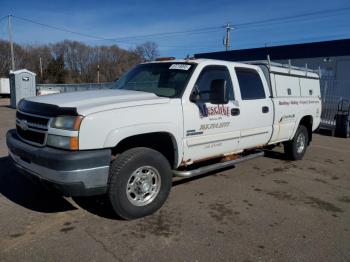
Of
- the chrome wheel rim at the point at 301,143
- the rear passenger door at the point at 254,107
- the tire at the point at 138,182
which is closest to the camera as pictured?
the tire at the point at 138,182

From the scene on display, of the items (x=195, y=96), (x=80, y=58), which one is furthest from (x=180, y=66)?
(x=80, y=58)

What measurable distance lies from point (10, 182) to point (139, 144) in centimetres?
240

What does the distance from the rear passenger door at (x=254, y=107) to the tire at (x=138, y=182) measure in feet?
5.69

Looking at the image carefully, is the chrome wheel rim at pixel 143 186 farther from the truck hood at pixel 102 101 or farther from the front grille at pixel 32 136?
the front grille at pixel 32 136

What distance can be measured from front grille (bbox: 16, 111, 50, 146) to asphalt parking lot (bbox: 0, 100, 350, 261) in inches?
37.3

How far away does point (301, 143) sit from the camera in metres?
7.60

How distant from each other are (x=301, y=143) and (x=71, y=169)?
5740 mm

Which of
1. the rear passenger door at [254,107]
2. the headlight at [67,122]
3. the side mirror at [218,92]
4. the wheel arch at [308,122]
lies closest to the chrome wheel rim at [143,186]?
the headlight at [67,122]

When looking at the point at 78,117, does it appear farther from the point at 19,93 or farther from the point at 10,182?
the point at 19,93

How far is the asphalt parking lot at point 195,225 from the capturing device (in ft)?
10.9

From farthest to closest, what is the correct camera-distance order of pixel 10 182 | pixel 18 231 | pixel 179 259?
pixel 10 182, pixel 18 231, pixel 179 259

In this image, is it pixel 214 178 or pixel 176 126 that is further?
pixel 214 178

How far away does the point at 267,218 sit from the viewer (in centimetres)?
425

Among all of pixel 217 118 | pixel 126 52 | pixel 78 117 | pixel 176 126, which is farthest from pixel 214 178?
pixel 126 52
